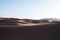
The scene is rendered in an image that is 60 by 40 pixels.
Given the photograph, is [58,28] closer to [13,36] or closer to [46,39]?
[46,39]

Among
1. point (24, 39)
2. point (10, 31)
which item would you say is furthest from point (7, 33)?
point (24, 39)

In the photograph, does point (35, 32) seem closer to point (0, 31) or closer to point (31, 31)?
point (31, 31)

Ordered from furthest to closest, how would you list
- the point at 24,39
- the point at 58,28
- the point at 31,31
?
1. the point at 58,28
2. the point at 31,31
3. the point at 24,39

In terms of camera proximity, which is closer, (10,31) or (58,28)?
(10,31)

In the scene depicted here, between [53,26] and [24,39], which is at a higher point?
[53,26]

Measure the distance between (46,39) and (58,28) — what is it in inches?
20.5

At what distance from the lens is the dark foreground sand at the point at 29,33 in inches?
110

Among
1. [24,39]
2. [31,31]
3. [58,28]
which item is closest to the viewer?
[24,39]

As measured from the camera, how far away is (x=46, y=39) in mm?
2855

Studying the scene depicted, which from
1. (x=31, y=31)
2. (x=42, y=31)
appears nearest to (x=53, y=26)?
(x=42, y=31)

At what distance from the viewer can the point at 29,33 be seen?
9.48 feet

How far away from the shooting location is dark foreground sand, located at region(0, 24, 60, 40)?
110 inches

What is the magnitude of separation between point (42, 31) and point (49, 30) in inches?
7.3

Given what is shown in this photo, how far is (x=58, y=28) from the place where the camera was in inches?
125
